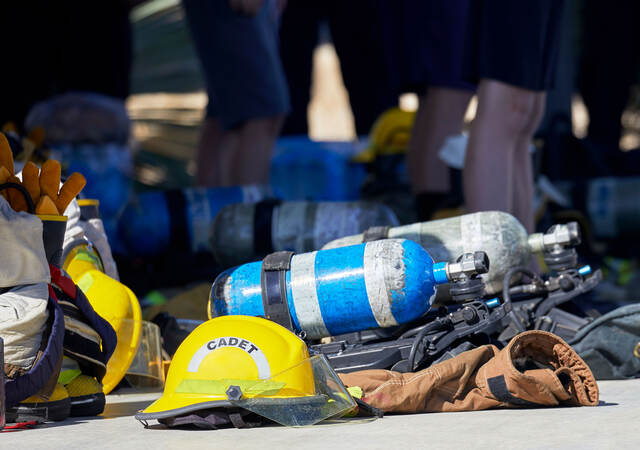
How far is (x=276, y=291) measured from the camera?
3102 mm

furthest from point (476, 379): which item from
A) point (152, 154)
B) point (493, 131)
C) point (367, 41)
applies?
point (152, 154)

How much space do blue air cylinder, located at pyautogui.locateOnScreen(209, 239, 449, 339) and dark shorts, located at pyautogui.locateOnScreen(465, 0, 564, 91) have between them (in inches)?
52.2


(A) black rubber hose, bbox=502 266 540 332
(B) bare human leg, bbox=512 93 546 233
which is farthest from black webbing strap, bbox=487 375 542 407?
(B) bare human leg, bbox=512 93 546 233

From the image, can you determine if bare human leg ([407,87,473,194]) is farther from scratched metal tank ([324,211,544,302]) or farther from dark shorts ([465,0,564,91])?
scratched metal tank ([324,211,544,302])

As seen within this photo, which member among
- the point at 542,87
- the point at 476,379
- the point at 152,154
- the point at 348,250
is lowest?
the point at 152,154

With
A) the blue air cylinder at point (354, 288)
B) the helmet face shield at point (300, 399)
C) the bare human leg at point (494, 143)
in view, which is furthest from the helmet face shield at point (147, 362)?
the bare human leg at point (494, 143)

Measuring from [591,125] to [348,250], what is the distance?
5.63m

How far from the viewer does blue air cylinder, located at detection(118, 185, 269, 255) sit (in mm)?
4938

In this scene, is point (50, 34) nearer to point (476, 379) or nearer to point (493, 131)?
point (493, 131)

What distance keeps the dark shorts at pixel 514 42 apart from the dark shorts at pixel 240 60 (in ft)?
4.03

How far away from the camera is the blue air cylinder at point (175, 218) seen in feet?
16.2

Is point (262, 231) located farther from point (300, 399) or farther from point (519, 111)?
point (300, 399)

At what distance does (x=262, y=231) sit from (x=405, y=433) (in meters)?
2.23

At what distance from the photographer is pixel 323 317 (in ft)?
10.1
